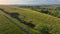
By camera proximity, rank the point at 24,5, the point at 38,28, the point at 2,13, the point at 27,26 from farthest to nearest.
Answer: the point at 24,5 < the point at 2,13 < the point at 27,26 < the point at 38,28

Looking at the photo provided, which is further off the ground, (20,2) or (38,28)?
(20,2)

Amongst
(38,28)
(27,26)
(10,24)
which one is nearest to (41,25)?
(38,28)

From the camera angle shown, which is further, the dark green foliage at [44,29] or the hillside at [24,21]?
the hillside at [24,21]

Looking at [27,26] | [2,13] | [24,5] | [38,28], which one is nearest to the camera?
[38,28]

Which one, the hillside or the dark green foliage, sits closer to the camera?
the dark green foliage

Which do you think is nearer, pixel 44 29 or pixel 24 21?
pixel 44 29

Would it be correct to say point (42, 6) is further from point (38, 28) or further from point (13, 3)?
point (38, 28)

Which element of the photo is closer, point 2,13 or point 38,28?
point 38,28
